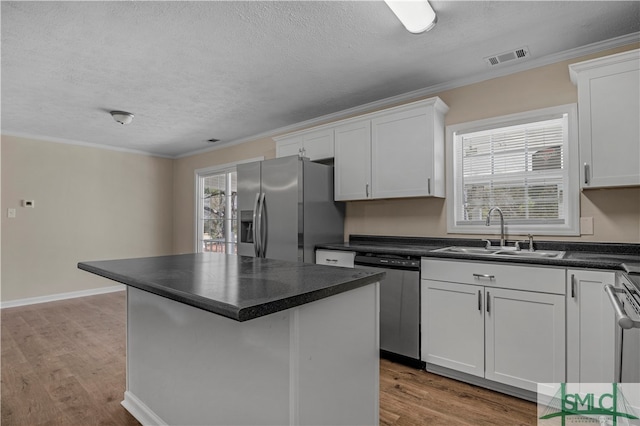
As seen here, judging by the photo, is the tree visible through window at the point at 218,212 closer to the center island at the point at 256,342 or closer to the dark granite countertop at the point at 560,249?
the dark granite countertop at the point at 560,249

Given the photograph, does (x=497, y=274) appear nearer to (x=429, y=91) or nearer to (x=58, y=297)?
(x=429, y=91)

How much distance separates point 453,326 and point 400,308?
0.41 metres

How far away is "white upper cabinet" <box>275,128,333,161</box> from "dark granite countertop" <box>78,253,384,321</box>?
1862 mm

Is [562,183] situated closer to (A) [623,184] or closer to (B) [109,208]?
(A) [623,184]

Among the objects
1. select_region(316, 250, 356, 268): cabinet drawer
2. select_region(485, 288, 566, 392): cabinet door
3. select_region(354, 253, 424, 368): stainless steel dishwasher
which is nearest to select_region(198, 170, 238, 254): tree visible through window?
select_region(316, 250, 356, 268): cabinet drawer

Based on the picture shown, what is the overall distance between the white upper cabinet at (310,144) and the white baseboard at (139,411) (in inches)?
101

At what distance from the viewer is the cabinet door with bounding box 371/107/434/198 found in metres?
2.91

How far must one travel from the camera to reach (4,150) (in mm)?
4574

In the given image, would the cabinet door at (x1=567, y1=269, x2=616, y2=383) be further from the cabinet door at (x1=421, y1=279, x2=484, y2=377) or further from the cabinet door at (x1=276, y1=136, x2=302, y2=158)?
the cabinet door at (x1=276, y1=136, x2=302, y2=158)

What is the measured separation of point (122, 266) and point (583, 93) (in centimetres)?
296

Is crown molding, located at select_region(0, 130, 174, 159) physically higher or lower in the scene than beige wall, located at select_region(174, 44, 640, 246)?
higher

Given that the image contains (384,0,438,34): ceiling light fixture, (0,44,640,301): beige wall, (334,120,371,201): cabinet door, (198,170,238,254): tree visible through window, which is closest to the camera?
(384,0,438,34): ceiling light fixture

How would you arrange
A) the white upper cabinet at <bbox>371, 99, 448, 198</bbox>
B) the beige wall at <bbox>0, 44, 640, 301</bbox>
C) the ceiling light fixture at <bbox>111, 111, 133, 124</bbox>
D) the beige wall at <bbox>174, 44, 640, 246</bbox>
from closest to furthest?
the beige wall at <bbox>174, 44, 640, 246</bbox> < the beige wall at <bbox>0, 44, 640, 301</bbox> < the white upper cabinet at <bbox>371, 99, 448, 198</bbox> < the ceiling light fixture at <bbox>111, 111, 133, 124</bbox>

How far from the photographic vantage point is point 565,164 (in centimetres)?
260
